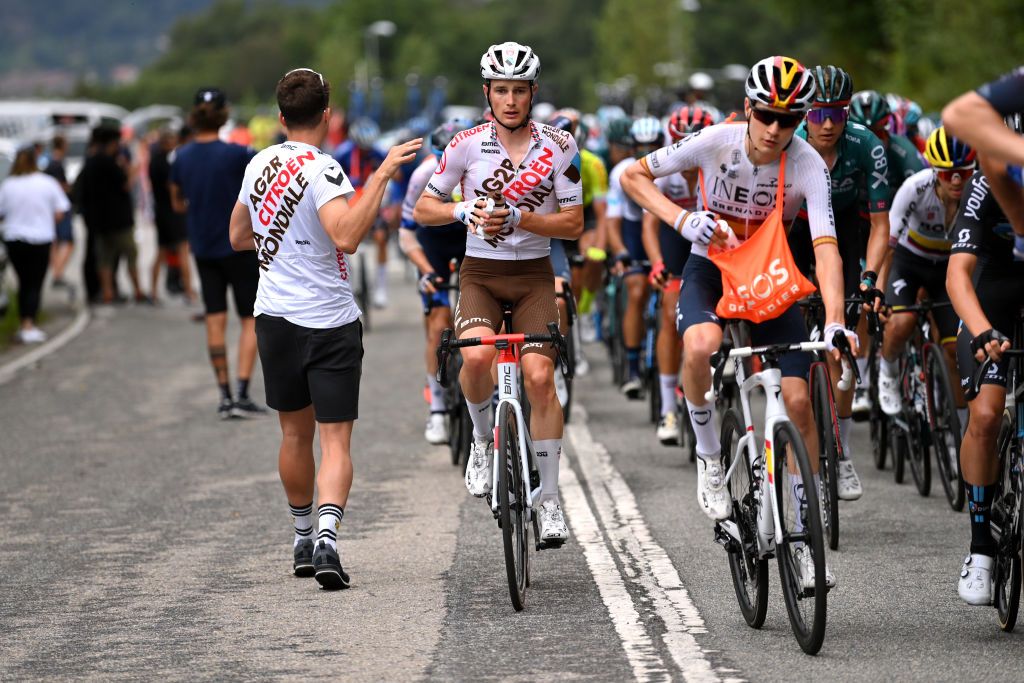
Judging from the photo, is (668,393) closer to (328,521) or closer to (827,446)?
(827,446)

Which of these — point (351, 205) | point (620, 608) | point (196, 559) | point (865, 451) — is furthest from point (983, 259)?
point (865, 451)

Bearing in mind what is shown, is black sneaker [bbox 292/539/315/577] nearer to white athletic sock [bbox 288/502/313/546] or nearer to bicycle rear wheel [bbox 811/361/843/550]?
white athletic sock [bbox 288/502/313/546]

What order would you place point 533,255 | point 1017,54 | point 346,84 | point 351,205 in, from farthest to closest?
1. point 346,84
2. point 1017,54
3. point 533,255
4. point 351,205

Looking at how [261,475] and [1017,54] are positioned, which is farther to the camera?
[1017,54]

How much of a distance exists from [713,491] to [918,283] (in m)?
3.19

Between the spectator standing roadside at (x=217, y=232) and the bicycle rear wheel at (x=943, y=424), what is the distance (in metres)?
5.75

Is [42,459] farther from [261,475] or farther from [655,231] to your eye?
[655,231]

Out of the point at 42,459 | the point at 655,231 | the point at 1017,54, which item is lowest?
the point at 42,459

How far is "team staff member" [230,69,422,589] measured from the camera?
7.47 metres

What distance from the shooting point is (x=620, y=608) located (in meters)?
7.18

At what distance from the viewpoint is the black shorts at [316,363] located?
7578 mm

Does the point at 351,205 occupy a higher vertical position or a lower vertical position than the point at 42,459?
higher

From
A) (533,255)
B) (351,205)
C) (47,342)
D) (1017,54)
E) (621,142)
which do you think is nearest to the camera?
(351,205)

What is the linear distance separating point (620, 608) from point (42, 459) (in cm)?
603
